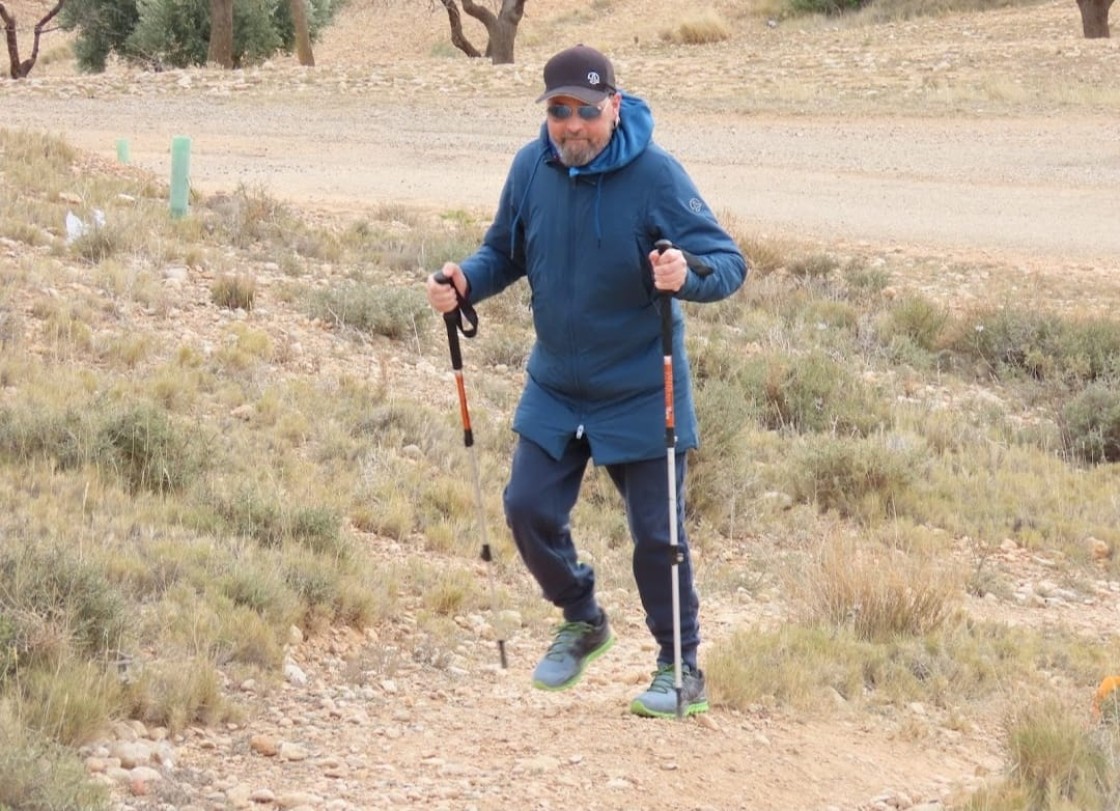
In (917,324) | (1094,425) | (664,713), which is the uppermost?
(664,713)

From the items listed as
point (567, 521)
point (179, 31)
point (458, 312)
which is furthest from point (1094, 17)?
point (567, 521)

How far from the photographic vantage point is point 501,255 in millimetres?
5332

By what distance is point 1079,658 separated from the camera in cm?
715

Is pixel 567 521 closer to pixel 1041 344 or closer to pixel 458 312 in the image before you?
pixel 458 312

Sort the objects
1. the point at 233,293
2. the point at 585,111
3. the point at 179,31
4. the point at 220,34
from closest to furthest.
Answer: the point at 585,111 → the point at 233,293 → the point at 220,34 → the point at 179,31

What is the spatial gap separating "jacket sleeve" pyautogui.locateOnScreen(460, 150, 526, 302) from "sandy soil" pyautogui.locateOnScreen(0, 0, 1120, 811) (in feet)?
5.09

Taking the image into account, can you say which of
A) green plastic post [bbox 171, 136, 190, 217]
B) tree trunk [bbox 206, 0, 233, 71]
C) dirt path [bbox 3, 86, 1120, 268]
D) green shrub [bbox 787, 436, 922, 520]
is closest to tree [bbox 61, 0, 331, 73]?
tree trunk [bbox 206, 0, 233, 71]

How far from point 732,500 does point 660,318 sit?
3.95m

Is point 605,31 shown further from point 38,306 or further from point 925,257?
point 38,306

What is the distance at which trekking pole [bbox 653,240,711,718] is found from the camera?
482cm

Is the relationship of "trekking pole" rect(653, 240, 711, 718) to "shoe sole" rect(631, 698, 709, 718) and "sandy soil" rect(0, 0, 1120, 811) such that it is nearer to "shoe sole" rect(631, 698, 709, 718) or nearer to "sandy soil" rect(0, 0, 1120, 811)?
"shoe sole" rect(631, 698, 709, 718)

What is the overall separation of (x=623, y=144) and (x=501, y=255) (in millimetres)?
649

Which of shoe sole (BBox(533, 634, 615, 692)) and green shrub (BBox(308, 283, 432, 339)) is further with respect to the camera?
green shrub (BBox(308, 283, 432, 339))

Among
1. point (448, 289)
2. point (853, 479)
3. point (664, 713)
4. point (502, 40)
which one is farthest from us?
point (502, 40)
